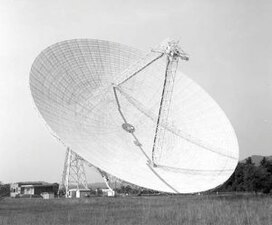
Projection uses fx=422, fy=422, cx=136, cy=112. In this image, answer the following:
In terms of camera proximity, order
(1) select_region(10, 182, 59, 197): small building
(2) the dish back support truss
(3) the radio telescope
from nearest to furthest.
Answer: (3) the radio telescope
(2) the dish back support truss
(1) select_region(10, 182, 59, 197): small building

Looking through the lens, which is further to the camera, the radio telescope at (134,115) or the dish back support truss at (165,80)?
the dish back support truss at (165,80)

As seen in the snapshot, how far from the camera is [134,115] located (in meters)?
32.2

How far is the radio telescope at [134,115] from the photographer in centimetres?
2748

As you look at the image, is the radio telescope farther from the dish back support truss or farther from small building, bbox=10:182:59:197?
small building, bbox=10:182:59:197

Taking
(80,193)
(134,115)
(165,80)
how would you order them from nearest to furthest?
(165,80), (134,115), (80,193)

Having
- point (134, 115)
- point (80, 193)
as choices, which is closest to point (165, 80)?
point (134, 115)

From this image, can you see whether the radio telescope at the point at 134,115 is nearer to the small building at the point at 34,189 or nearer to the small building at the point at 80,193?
the small building at the point at 80,193

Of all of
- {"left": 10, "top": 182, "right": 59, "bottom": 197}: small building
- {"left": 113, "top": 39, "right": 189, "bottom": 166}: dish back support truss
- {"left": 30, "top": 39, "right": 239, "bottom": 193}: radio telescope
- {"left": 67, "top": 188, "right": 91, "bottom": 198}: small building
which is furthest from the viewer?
{"left": 10, "top": 182, "right": 59, "bottom": 197}: small building

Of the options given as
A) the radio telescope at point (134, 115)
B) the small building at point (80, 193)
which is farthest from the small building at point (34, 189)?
the radio telescope at point (134, 115)

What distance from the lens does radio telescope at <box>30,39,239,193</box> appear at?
1082 inches

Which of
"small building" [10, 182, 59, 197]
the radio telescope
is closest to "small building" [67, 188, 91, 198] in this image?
the radio telescope

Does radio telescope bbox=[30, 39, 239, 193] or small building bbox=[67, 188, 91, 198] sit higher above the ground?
radio telescope bbox=[30, 39, 239, 193]

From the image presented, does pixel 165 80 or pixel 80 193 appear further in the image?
pixel 80 193

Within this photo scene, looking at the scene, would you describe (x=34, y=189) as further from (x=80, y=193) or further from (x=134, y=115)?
(x=134, y=115)
